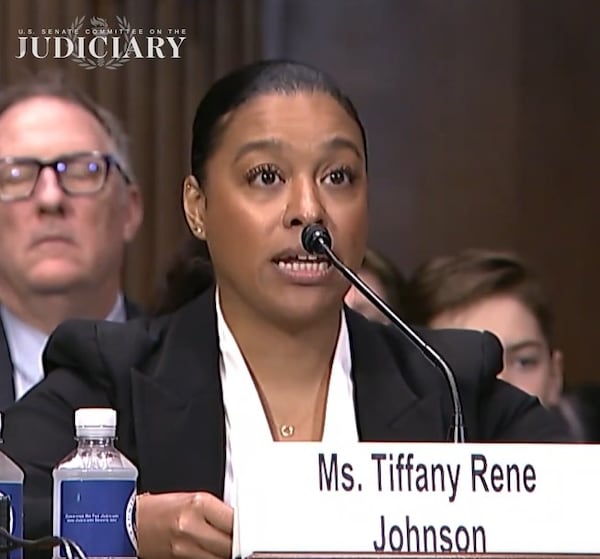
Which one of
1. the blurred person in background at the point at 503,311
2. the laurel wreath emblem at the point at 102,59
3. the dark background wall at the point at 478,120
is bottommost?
the blurred person in background at the point at 503,311

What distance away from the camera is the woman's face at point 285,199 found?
6.73ft

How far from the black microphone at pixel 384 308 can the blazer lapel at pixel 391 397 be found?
200mm

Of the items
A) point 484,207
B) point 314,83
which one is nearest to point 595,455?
point 314,83

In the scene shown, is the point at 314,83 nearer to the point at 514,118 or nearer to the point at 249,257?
the point at 249,257

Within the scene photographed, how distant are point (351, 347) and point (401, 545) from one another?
68 cm

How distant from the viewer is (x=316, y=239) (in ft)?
6.45

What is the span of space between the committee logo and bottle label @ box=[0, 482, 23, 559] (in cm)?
151

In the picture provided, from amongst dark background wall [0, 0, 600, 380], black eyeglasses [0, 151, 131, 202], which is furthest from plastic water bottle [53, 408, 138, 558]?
dark background wall [0, 0, 600, 380]

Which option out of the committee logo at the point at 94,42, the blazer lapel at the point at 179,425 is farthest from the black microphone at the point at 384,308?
the committee logo at the point at 94,42

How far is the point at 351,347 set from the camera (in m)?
2.22

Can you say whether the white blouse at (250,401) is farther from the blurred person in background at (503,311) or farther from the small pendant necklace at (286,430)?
the blurred person in background at (503,311)

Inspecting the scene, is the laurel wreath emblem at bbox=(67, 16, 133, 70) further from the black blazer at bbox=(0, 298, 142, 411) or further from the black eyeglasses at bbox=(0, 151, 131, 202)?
the black blazer at bbox=(0, 298, 142, 411)

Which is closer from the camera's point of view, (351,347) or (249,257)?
(249,257)

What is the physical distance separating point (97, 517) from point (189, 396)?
392 millimetres
